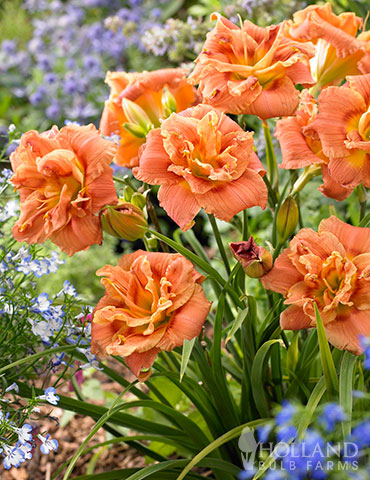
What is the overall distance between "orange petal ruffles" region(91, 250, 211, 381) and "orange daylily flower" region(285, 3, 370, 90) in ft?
1.33

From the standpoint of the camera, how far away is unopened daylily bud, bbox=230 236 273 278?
29.4 inches

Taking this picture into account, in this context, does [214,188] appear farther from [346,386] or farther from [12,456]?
[12,456]

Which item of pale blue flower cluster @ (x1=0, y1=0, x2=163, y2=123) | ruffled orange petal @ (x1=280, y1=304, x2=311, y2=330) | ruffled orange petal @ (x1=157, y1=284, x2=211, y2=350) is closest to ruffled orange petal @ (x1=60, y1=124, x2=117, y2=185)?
ruffled orange petal @ (x1=157, y1=284, x2=211, y2=350)

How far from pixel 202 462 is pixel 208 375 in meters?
0.13

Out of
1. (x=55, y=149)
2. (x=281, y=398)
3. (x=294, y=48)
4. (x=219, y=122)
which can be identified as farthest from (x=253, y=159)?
(x=281, y=398)

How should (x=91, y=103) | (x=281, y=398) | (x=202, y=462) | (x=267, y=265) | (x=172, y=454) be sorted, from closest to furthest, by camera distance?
(x=267, y=265), (x=202, y=462), (x=281, y=398), (x=172, y=454), (x=91, y=103)

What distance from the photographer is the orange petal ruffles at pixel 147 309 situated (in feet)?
2.46

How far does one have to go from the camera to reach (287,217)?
0.83 metres

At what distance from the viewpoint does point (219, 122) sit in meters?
0.81

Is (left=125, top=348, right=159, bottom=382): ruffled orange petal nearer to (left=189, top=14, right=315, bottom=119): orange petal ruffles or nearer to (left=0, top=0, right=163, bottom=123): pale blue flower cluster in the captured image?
(left=189, top=14, right=315, bottom=119): orange petal ruffles

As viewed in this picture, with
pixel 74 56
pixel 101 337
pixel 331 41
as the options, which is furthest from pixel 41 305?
pixel 74 56

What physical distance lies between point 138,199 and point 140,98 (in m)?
0.24

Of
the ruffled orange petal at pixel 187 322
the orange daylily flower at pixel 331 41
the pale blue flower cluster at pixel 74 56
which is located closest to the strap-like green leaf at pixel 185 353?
the ruffled orange petal at pixel 187 322

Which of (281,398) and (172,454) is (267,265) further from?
(172,454)
